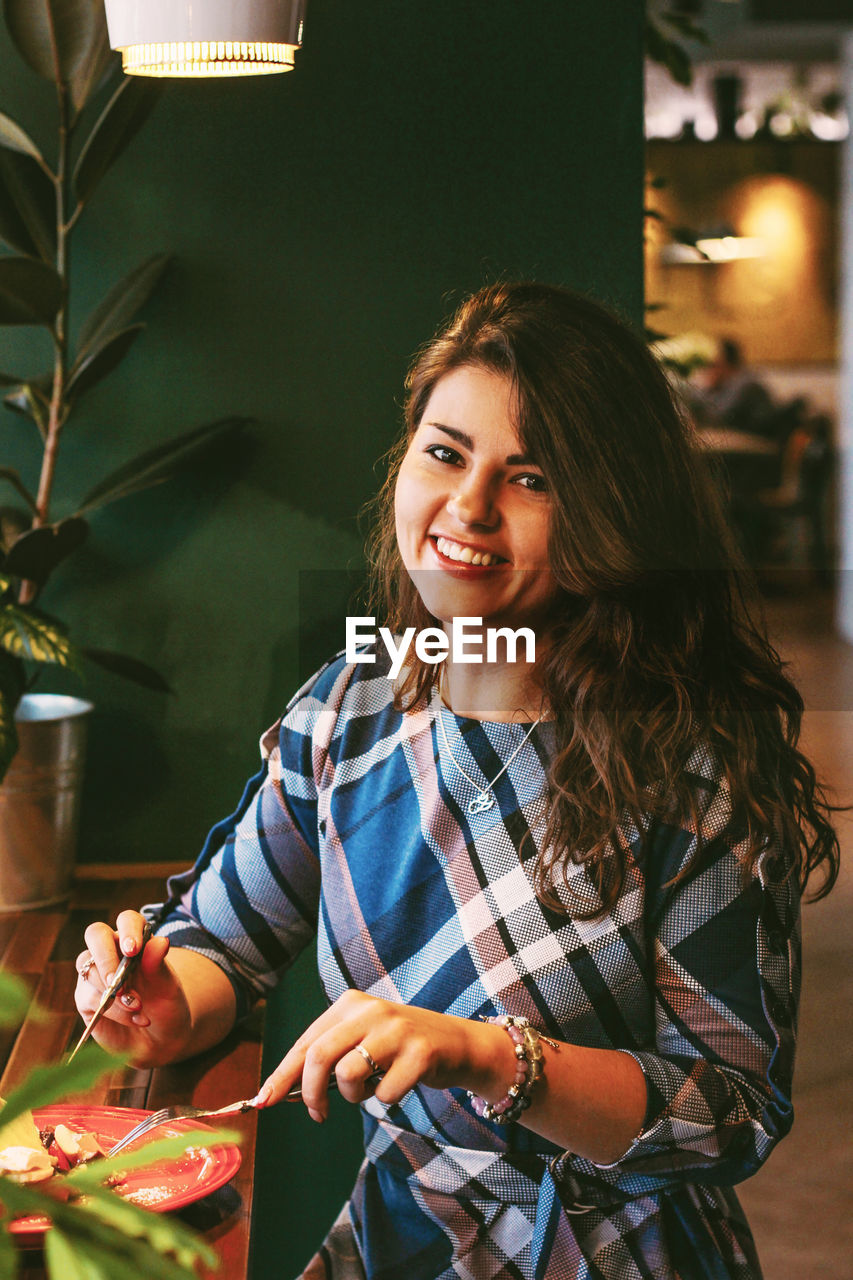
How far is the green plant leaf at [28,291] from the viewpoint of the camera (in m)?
1.35

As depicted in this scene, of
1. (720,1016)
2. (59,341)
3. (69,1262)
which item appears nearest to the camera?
(69,1262)

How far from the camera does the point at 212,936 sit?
115 centimetres

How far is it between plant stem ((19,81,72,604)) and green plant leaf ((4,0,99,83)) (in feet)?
0.11

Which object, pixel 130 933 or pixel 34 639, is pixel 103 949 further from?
pixel 34 639

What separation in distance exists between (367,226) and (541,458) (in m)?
0.57

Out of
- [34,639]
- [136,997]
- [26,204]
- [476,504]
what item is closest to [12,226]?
[26,204]

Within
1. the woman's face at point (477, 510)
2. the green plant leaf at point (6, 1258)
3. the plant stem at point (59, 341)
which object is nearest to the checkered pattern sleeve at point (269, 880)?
the woman's face at point (477, 510)

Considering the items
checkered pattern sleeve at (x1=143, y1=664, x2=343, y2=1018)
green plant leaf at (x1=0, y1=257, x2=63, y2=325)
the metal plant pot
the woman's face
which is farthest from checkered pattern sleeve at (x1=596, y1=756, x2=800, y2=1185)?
green plant leaf at (x1=0, y1=257, x2=63, y2=325)

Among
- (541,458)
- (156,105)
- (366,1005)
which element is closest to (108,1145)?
(366,1005)

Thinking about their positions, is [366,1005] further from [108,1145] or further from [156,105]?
[156,105]

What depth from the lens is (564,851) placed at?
3.35ft

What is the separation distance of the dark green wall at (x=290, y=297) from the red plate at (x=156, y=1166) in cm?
37

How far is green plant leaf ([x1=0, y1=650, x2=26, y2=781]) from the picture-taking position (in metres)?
1.38

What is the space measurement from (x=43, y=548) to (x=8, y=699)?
0.17 meters
